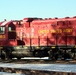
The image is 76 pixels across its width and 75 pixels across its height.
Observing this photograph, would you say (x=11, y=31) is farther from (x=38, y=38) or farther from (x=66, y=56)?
(x=66, y=56)

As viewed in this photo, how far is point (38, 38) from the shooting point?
18.9 metres

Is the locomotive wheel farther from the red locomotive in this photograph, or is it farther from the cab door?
the cab door

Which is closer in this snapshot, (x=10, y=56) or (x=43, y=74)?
(x=43, y=74)

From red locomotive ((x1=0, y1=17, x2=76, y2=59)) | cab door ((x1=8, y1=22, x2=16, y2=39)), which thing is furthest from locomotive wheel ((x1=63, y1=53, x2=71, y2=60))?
cab door ((x1=8, y1=22, x2=16, y2=39))

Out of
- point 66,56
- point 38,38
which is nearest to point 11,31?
point 38,38

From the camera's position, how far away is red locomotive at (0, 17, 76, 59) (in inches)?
701

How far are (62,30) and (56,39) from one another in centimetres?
77

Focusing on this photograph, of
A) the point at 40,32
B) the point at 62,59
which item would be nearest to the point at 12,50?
the point at 40,32

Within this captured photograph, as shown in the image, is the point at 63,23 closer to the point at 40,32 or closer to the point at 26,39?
the point at 40,32

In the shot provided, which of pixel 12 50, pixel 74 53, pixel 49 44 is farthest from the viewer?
pixel 12 50

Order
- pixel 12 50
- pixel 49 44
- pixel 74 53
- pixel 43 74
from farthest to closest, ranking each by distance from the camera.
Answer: pixel 12 50 → pixel 49 44 → pixel 74 53 → pixel 43 74

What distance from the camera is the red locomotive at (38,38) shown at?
17.8 meters

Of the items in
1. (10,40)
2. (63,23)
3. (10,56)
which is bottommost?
(10,56)

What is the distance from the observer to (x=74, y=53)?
17.4 m
